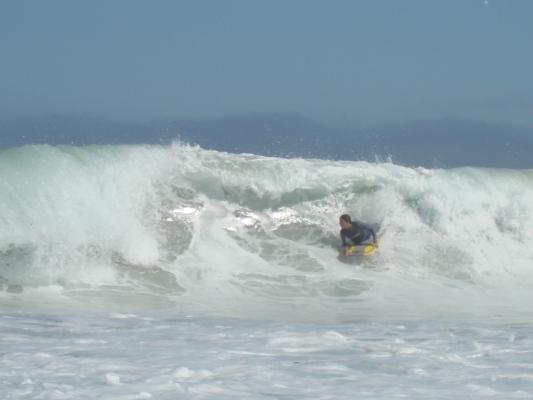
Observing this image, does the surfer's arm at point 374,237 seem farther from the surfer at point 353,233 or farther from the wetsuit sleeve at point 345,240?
the wetsuit sleeve at point 345,240

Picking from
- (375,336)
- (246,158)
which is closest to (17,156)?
(246,158)

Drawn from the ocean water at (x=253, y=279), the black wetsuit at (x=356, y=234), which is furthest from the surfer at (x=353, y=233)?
the ocean water at (x=253, y=279)

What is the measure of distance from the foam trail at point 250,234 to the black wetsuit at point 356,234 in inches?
13.2

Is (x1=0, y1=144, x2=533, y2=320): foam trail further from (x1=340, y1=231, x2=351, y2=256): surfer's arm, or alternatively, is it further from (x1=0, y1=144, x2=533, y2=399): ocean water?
(x1=340, y1=231, x2=351, y2=256): surfer's arm

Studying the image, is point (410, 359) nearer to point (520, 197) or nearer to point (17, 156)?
point (17, 156)

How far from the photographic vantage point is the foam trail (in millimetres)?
10758

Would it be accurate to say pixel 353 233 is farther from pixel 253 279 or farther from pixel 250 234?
pixel 253 279

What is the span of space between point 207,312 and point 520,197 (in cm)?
883

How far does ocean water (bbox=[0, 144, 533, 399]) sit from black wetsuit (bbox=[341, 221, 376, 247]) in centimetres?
31

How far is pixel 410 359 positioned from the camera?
20.4 ft

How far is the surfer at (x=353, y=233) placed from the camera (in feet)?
42.2

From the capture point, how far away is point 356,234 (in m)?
13.1

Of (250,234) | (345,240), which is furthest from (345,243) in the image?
(250,234)

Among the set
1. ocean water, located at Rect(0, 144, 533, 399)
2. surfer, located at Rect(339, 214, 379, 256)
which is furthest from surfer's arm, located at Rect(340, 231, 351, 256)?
ocean water, located at Rect(0, 144, 533, 399)
